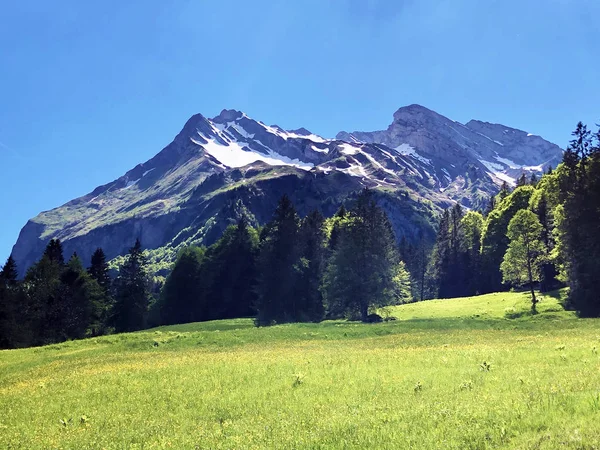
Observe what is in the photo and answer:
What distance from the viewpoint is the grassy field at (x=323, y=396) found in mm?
11859

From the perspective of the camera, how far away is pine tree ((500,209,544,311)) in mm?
61216

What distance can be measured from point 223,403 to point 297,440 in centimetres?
667

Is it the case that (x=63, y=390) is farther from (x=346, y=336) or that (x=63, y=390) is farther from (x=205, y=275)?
(x=205, y=275)

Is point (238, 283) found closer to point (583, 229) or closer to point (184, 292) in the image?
point (184, 292)

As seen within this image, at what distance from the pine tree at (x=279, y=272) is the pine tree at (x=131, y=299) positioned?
87.1ft

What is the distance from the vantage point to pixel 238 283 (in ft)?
292

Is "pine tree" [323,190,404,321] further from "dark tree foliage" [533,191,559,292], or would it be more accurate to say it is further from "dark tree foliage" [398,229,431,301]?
"dark tree foliage" [398,229,431,301]

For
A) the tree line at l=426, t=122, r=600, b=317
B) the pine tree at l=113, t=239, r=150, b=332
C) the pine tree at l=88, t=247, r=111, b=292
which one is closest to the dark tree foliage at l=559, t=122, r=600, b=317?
the tree line at l=426, t=122, r=600, b=317

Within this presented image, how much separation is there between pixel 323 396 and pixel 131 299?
75.1m

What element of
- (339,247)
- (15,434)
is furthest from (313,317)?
(15,434)

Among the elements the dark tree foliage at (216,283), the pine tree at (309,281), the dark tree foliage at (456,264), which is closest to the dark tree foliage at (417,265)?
the dark tree foliage at (456,264)

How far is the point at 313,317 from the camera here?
7319 cm

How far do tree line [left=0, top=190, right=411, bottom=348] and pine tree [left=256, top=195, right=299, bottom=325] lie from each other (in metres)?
0.17

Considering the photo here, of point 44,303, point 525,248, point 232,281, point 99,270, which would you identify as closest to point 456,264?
point 525,248
